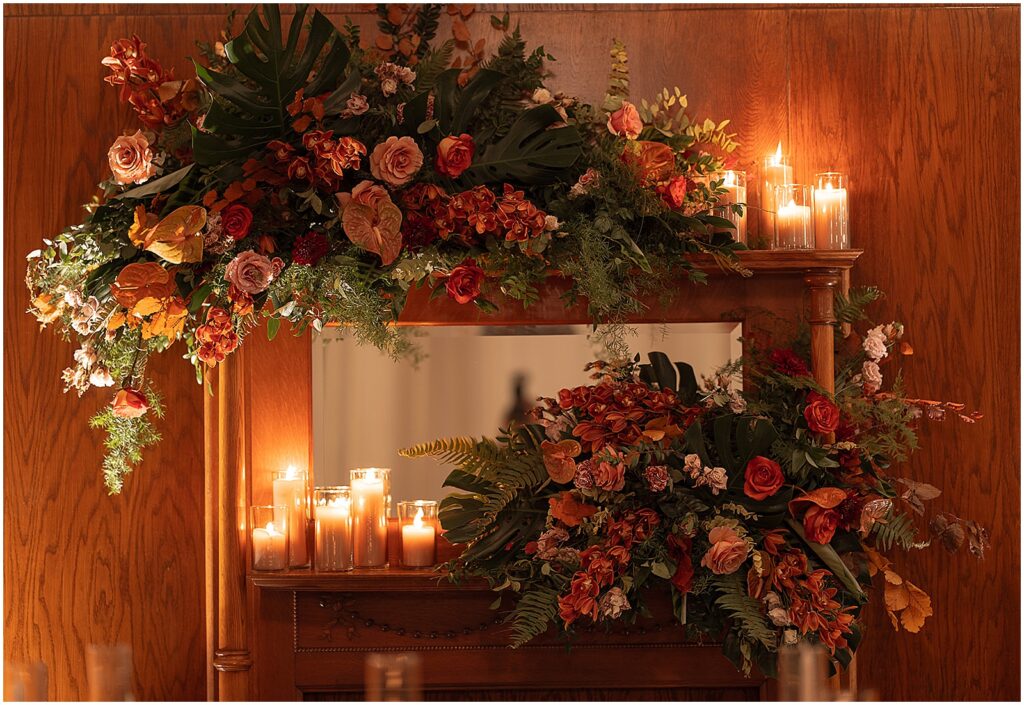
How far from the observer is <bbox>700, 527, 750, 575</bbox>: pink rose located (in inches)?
80.2

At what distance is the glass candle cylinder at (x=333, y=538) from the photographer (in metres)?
2.32

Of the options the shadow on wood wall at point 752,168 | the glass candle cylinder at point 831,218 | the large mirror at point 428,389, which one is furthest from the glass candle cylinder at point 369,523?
the glass candle cylinder at point 831,218

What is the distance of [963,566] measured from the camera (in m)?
2.52

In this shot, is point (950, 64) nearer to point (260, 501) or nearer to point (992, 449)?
point (992, 449)

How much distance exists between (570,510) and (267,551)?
2.52ft

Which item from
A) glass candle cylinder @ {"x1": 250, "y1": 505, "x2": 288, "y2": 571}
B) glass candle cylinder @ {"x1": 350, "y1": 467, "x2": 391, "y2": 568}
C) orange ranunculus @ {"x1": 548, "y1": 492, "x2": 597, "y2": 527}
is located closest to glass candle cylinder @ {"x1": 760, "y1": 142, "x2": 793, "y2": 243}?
orange ranunculus @ {"x1": 548, "y1": 492, "x2": 597, "y2": 527}

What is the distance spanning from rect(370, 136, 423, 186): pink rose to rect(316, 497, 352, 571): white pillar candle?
2.77 feet

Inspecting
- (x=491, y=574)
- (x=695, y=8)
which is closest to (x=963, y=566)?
(x=491, y=574)

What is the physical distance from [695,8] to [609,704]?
188cm

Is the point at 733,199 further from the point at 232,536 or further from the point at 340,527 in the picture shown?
the point at 232,536

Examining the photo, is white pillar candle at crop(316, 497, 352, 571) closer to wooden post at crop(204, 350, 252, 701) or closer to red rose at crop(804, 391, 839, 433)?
wooden post at crop(204, 350, 252, 701)

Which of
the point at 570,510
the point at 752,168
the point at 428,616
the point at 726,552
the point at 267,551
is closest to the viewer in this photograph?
the point at 726,552

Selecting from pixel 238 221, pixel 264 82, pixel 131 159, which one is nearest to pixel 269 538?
pixel 238 221

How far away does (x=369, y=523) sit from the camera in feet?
7.74
